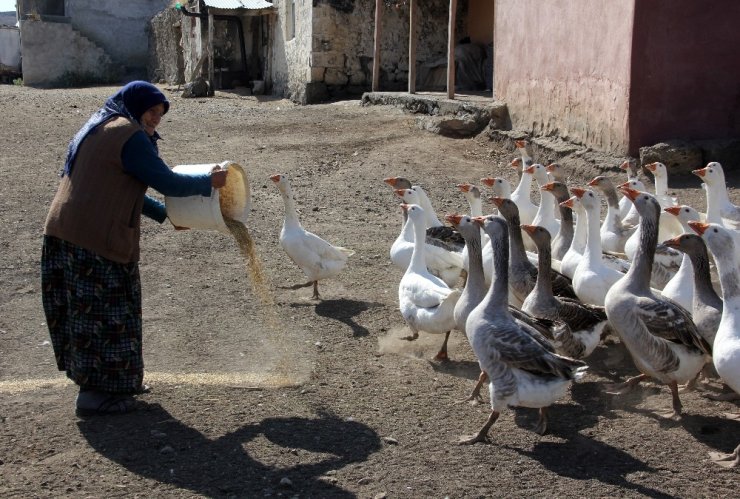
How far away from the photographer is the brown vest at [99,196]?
4805mm

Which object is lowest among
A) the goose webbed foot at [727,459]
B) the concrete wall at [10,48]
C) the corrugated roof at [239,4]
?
the goose webbed foot at [727,459]

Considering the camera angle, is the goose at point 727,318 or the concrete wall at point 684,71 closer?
the goose at point 727,318

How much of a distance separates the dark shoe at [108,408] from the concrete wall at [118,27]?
3044 cm

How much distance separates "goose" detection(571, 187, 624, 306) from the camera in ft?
20.7

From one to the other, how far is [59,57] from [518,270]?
95.6 feet

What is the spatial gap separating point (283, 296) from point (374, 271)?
1069 millimetres

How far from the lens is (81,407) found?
198 inches

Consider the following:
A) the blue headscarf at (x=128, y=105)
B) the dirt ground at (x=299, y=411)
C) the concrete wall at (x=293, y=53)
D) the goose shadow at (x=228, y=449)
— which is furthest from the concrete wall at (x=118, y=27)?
the goose shadow at (x=228, y=449)

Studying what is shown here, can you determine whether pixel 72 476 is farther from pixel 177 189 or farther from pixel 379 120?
pixel 379 120

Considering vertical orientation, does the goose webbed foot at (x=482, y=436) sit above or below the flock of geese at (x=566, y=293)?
below

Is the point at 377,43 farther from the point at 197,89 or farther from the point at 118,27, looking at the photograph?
the point at 118,27

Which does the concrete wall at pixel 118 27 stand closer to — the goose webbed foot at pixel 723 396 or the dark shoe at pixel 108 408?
the dark shoe at pixel 108 408

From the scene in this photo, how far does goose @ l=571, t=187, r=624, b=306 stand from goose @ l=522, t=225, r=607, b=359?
17.3 inches

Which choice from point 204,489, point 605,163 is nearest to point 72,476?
point 204,489
